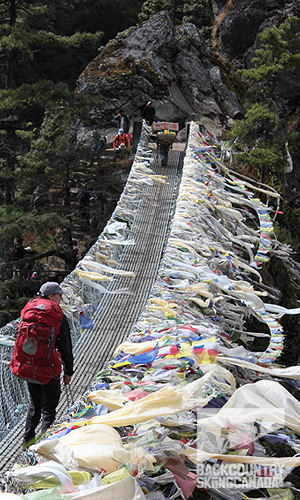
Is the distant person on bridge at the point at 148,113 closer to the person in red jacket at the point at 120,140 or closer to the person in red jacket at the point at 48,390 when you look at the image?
the person in red jacket at the point at 120,140

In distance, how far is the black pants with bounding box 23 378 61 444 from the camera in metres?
2.94

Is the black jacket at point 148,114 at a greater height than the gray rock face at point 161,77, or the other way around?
the gray rock face at point 161,77

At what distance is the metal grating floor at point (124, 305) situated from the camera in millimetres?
3639

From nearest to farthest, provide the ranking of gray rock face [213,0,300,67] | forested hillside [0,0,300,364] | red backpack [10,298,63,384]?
1. red backpack [10,298,63,384]
2. forested hillside [0,0,300,364]
3. gray rock face [213,0,300,67]

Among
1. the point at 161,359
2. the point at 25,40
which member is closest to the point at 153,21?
the point at 25,40

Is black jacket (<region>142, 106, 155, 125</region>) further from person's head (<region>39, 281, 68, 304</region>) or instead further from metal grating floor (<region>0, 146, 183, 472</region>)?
person's head (<region>39, 281, 68, 304</region>)

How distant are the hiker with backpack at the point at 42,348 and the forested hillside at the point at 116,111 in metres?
6.18

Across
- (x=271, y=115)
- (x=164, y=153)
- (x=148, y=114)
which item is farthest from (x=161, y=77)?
(x=164, y=153)

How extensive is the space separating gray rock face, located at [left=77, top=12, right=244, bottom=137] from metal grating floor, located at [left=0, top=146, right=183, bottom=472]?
23.5 feet

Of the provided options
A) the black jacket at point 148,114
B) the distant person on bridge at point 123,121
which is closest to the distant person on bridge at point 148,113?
the black jacket at point 148,114

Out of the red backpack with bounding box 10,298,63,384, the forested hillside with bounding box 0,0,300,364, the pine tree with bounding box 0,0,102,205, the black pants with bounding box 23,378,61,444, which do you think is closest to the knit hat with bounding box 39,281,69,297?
the red backpack with bounding box 10,298,63,384

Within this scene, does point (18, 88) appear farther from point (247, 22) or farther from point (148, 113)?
point (247, 22)

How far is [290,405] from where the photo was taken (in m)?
2.16

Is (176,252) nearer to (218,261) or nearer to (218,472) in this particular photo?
(218,261)
